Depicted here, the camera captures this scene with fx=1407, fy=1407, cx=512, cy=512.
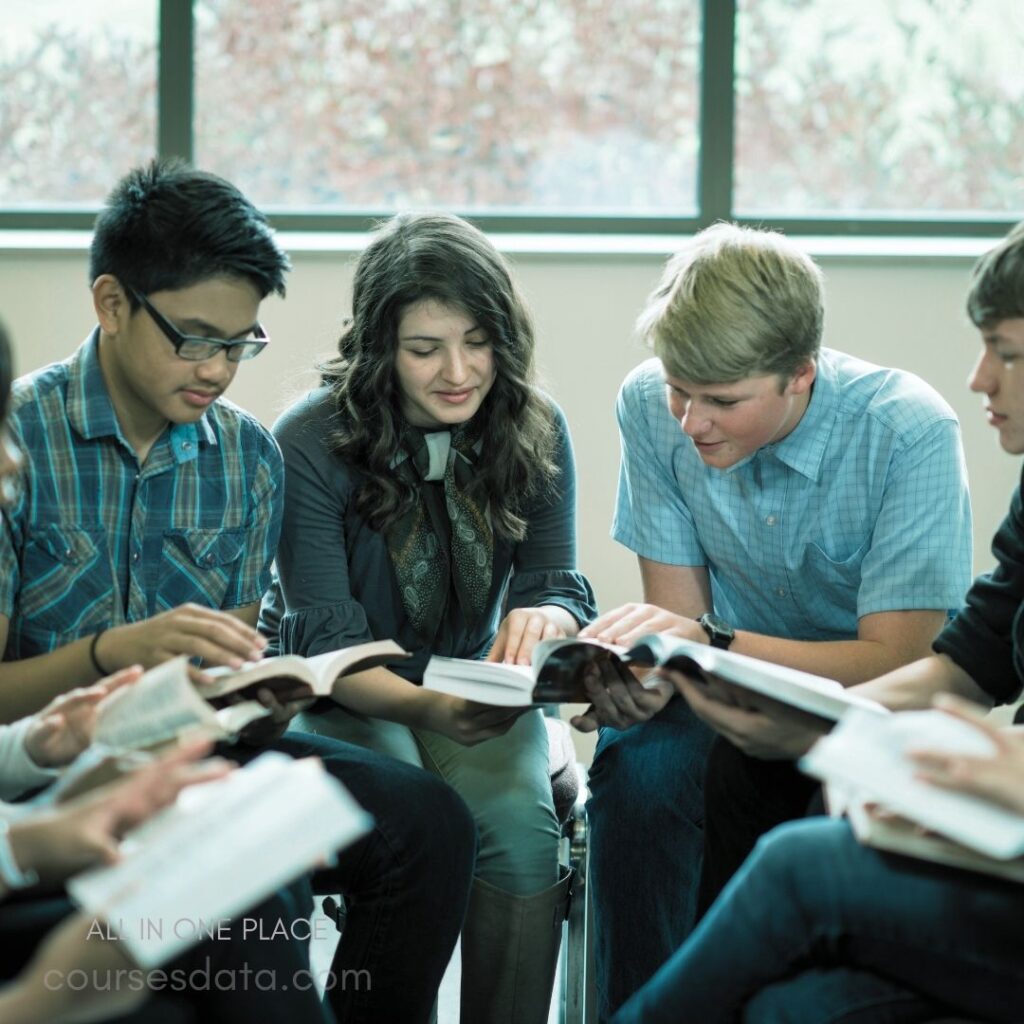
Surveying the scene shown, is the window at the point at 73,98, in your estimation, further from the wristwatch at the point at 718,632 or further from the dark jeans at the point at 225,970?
the dark jeans at the point at 225,970

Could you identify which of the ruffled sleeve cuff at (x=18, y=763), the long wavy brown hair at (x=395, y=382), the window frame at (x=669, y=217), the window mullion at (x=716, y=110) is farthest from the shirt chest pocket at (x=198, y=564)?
the window mullion at (x=716, y=110)

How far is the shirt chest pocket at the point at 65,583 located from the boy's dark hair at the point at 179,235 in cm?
33

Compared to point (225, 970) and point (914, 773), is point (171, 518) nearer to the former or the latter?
point (225, 970)

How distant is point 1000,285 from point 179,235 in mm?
1041

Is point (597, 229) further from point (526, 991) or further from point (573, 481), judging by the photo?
point (526, 991)

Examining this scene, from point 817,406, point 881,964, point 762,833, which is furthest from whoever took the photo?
point 817,406

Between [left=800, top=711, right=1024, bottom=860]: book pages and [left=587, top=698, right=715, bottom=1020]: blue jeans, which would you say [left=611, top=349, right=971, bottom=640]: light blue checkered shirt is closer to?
[left=587, top=698, right=715, bottom=1020]: blue jeans

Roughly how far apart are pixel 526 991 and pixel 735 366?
924 mm

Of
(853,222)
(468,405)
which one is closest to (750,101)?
(853,222)

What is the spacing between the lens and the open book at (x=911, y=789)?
Answer: 1.20 m

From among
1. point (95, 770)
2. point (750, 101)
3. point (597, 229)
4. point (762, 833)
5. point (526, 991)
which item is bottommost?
point (526, 991)

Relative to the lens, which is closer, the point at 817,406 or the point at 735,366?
the point at 735,366

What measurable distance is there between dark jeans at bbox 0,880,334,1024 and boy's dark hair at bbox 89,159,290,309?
86 cm

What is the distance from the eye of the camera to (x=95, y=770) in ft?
4.54
